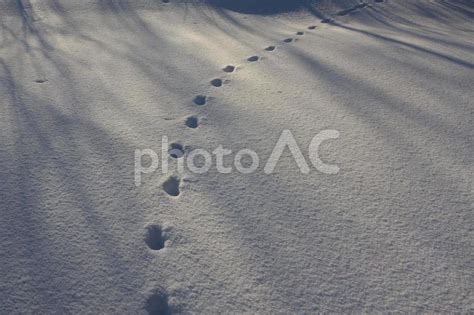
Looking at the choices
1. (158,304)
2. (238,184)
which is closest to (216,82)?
(238,184)

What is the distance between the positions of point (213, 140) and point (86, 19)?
2916 millimetres

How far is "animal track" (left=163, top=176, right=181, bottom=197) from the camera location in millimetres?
1877

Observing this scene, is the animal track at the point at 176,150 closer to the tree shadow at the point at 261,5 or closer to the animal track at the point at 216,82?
the animal track at the point at 216,82

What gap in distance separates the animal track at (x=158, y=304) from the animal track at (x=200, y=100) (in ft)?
4.77

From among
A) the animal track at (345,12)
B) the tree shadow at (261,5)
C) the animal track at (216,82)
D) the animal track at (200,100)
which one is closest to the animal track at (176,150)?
the animal track at (200,100)

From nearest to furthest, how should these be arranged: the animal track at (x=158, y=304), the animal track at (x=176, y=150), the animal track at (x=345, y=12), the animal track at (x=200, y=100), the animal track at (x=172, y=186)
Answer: the animal track at (x=158, y=304)
the animal track at (x=172, y=186)
the animal track at (x=176, y=150)
the animal track at (x=200, y=100)
the animal track at (x=345, y=12)

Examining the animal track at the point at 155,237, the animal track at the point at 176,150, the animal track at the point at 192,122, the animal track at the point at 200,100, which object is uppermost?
the animal track at the point at 200,100

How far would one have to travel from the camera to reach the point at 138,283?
56.4 inches

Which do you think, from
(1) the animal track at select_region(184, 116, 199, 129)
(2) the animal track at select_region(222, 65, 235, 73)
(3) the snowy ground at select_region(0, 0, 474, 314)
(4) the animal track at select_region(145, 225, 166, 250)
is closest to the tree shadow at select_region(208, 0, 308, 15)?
(3) the snowy ground at select_region(0, 0, 474, 314)

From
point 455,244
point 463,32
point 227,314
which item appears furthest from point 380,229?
point 463,32

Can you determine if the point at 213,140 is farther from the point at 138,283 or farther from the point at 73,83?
the point at 73,83

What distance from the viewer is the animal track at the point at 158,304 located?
53.8 inches

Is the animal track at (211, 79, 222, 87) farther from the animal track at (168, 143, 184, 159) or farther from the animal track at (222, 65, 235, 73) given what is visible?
the animal track at (168, 143, 184, 159)

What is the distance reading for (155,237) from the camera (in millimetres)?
1636
